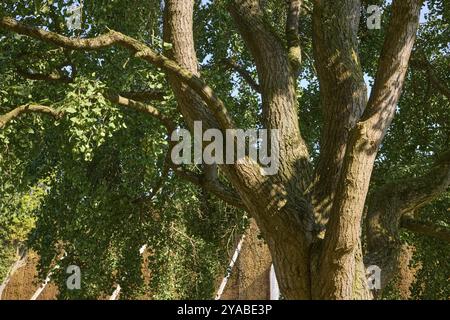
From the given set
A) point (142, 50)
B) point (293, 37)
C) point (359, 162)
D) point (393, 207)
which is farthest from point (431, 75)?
point (142, 50)

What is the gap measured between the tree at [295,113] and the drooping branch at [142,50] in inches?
0.4

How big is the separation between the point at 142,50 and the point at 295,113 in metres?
2.00

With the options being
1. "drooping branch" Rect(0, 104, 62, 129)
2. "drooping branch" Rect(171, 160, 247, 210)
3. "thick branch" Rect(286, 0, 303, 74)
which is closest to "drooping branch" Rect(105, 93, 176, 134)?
"drooping branch" Rect(0, 104, 62, 129)

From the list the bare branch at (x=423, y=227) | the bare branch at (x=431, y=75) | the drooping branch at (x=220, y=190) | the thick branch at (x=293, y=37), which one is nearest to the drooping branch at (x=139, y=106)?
the drooping branch at (x=220, y=190)

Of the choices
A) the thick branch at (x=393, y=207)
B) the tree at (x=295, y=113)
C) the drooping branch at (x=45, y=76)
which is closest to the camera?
the tree at (x=295, y=113)

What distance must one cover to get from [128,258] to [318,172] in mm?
5890

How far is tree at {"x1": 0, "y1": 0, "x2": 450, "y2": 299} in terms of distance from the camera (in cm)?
600

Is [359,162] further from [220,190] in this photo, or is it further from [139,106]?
[139,106]

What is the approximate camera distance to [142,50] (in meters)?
6.30

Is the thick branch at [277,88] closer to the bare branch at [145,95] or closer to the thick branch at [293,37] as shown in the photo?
the thick branch at [293,37]

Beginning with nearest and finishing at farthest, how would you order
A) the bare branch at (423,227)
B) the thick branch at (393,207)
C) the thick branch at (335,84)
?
the thick branch at (393,207) < the thick branch at (335,84) < the bare branch at (423,227)

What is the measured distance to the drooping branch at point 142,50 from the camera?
630 centimetres

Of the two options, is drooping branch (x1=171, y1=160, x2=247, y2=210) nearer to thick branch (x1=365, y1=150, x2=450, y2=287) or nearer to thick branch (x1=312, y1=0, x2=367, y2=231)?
thick branch (x1=312, y1=0, x2=367, y2=231)
